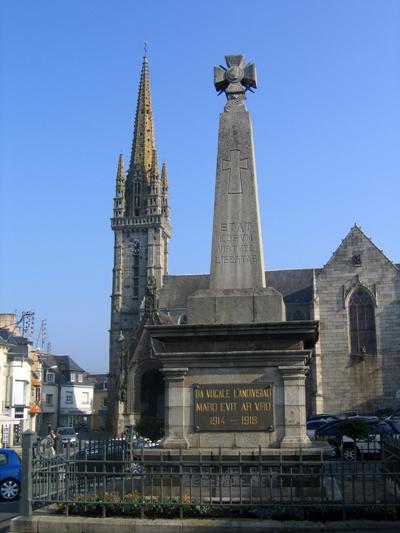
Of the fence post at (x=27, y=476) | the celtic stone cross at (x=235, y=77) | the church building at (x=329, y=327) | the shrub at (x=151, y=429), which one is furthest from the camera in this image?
the church building at (x=329, y=327)

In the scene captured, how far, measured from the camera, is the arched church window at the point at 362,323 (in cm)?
4781

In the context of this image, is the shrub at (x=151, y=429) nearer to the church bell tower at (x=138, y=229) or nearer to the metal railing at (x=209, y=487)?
the metal railing at (x=209, y=487)

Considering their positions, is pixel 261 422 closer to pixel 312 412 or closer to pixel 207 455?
pixel 207 455

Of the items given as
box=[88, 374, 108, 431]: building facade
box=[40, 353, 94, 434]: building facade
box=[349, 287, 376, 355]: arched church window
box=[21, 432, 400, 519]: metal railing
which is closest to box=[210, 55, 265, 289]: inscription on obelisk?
box=[21, 432, 400, 519]: metal railing

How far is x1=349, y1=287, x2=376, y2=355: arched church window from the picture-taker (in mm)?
47812

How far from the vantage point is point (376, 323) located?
47969mm

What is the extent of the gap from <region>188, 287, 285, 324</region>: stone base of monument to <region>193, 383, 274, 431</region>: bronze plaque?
1.26 meters

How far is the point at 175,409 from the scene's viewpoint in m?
10.4

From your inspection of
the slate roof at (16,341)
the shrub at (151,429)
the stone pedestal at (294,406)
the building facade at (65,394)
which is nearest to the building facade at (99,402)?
the building facade at (65,394)

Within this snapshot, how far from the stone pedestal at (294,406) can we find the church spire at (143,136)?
79.4 m

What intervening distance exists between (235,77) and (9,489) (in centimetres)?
1204

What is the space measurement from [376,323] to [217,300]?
128 feet

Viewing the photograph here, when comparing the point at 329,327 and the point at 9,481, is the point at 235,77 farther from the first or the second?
the point at 329,327

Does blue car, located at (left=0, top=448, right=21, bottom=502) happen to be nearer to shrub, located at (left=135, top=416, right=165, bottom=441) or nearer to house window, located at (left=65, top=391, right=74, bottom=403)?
shrub, located at (left=135, top=416, right=165, bottom=441)
